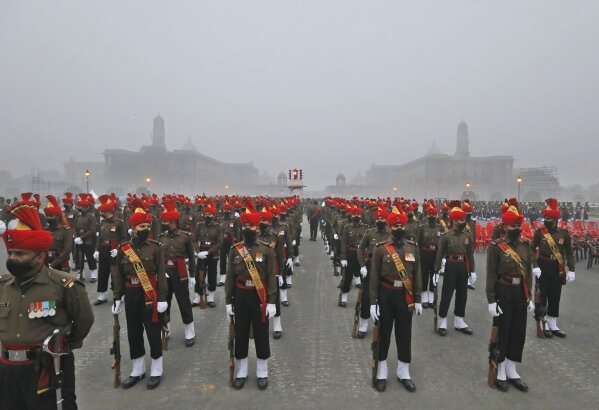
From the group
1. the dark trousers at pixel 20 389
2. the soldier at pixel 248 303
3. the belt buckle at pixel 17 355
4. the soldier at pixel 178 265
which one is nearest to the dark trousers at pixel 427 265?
the soldier at pixel 248 303

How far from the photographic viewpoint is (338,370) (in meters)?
5.83

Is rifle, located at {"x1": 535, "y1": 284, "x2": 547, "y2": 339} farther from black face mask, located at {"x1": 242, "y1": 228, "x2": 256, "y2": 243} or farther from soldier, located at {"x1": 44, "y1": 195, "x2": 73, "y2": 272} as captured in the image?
soldier, located at {"x1": 44, "y1": 195, "x2": 73, "y2": 272}

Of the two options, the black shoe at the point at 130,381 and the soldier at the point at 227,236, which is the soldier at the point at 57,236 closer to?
the soldier at the point at 227,236

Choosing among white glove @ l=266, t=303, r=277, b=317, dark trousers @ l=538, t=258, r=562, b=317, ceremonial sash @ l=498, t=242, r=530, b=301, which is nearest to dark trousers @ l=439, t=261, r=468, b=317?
dark trousers @ l=538, t=258, r=562, b=317

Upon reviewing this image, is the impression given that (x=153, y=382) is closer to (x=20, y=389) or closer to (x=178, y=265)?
(x=178, y=265)

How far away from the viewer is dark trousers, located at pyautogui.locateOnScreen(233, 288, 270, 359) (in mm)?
5402

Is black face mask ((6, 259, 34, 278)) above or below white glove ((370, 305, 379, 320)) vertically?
above

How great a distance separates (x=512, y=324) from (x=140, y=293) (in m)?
5.71

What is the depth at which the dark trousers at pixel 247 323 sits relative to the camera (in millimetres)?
5402

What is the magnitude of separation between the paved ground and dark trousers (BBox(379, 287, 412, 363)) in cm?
56

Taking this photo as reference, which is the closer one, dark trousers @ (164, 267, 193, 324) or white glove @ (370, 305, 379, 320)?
white glove @ (370, 305, 379, 320)

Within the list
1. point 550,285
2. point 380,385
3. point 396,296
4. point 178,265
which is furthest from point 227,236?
point 550,285

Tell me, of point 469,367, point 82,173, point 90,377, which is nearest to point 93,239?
point 90,377

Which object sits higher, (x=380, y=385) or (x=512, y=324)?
(x=512, y=324)
